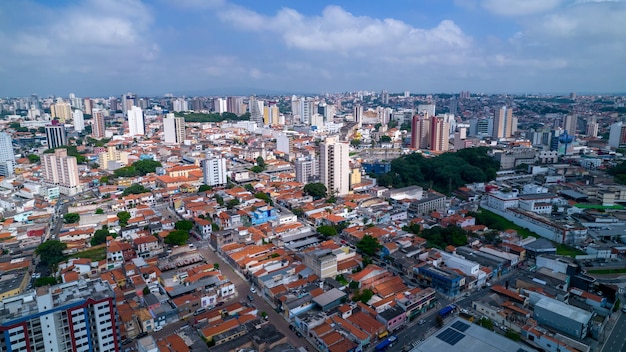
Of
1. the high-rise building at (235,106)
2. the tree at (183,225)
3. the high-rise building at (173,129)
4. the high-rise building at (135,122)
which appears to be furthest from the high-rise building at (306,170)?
the high-rise building at (235,106)

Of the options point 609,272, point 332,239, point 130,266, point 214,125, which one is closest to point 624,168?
point 609,272

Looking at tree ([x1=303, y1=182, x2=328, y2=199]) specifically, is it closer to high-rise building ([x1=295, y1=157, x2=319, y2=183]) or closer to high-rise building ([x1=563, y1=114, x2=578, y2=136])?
high-rise building ([x1=295, y1=157, x2=319, y2=183])

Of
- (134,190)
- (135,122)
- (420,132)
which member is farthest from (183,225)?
(135,122)

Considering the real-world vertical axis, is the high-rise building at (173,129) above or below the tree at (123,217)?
above

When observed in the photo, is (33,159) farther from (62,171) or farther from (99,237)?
(99,237)

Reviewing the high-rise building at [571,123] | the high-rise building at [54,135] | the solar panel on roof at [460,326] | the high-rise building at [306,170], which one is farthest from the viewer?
the high-rise building at [571,123]

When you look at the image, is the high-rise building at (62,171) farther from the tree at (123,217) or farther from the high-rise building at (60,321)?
the high-rise building at (60,321)
